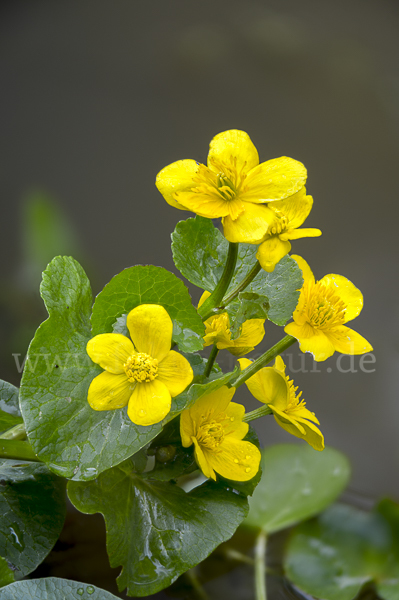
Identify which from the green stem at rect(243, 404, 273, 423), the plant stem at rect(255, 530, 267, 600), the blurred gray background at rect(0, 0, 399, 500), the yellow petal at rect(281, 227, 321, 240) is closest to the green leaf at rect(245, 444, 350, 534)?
the plant stem at rect(255, 530, 267, 600)

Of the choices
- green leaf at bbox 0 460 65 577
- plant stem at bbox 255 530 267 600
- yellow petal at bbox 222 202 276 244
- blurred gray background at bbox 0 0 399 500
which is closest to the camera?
yellow petal at bbox 222 202 276 244

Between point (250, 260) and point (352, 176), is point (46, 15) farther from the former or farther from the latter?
point (250, 260)

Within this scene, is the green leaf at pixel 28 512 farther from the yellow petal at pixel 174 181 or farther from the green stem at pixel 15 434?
the yellow petal at pixel 174 181

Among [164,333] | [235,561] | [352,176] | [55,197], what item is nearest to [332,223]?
[352,176]

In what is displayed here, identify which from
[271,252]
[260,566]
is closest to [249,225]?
[271,252]

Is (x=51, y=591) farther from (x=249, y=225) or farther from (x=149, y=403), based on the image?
(x=249, y=225)

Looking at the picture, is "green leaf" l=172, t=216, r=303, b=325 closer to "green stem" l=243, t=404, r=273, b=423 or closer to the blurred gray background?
"green stem" l=243, t=404, r=273, b=423
